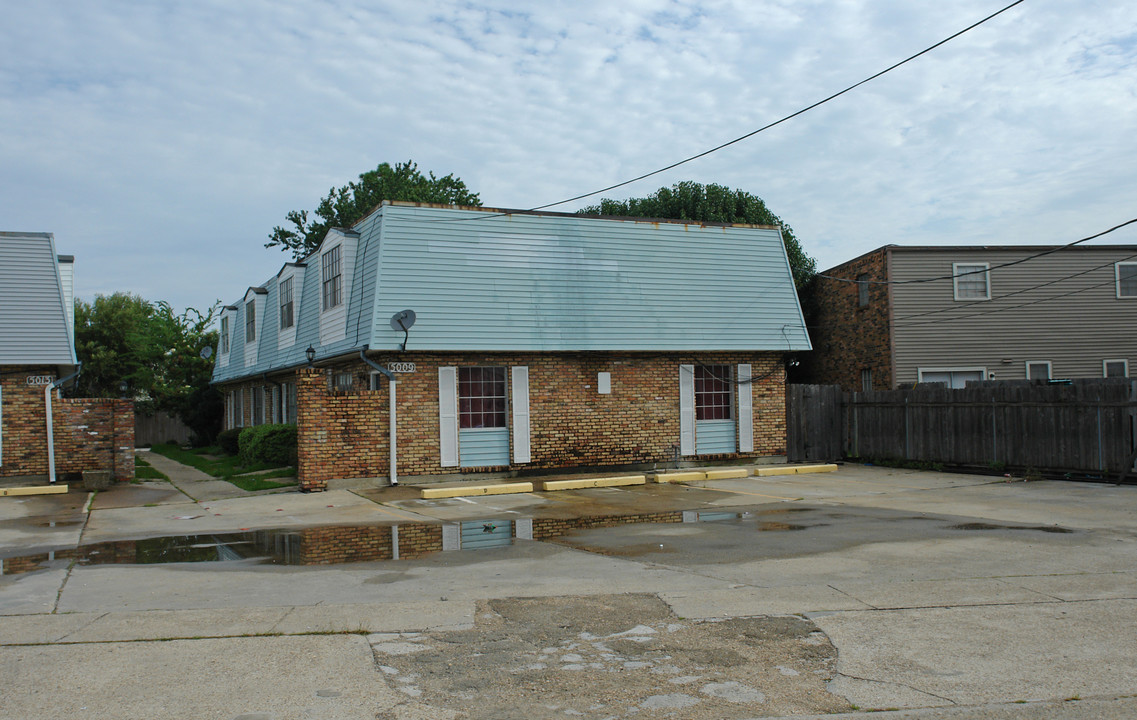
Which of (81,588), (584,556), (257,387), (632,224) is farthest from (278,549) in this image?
(257,387)

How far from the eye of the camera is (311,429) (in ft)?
53.3

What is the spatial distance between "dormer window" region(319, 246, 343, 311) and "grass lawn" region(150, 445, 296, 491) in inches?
154

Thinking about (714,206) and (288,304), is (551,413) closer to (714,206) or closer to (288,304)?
(288,304)

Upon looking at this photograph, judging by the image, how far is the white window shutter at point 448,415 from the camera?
1769cm

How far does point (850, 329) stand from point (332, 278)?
18.0m

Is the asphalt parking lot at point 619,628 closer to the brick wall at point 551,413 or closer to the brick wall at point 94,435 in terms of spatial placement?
the brick wall at point 551,413

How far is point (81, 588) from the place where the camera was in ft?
26.5

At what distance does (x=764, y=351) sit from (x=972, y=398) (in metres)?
4.65

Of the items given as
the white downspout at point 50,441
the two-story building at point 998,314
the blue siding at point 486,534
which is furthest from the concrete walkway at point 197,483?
the two-story building at point 998,314

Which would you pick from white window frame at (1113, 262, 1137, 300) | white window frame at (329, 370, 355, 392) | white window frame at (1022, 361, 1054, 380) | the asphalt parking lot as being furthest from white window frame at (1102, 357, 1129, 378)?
white window frame at (329, 370, 355, 392)

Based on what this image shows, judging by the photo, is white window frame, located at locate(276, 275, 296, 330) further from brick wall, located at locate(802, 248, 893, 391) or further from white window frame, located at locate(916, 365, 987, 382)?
white window frame, located at locate(916, 365, 987, 382)

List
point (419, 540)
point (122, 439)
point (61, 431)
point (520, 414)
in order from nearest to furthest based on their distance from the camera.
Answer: point (419, 540), point (61, 431), point (520, 414), point (122, 439)

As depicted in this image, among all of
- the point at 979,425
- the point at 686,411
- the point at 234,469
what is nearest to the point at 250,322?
the point at 234,469

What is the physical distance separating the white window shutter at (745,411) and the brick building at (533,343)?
0.03m
